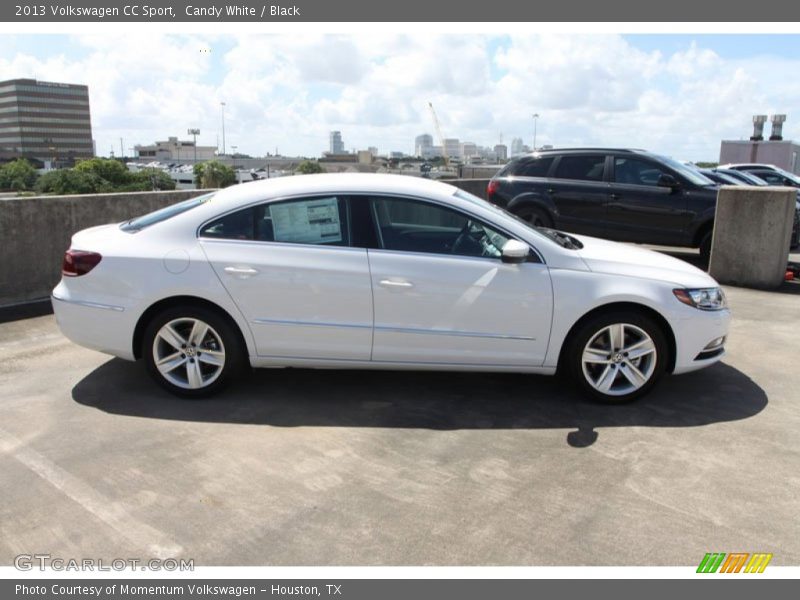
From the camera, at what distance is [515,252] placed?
4383 mm

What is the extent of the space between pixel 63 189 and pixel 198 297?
2236 inches

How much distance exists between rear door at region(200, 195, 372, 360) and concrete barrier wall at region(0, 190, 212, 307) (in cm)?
389

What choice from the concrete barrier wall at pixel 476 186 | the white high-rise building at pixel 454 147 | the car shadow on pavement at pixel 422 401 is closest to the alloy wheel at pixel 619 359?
the car shadow on pavement at pixel 422 401

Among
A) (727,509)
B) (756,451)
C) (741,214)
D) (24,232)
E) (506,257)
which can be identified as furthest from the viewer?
(741,214)

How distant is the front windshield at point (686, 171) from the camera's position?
9.94 meters

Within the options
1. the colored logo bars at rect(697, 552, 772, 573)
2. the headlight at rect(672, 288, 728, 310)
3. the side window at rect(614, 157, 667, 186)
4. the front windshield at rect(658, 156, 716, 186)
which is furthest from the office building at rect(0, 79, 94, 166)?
the colored logo bars at rect(697, 552, 772, 573)

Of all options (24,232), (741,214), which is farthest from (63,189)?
(741,214)

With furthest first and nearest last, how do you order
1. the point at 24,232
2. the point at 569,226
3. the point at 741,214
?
the point at 569,226
the point at 741,214
the point at 24,232

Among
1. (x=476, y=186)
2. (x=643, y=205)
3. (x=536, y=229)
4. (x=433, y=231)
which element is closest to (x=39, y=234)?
(x=433, y=231)

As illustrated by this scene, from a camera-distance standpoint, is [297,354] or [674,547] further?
[297,354]

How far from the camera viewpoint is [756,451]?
4.00 meters

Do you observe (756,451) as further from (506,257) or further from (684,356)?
(506,257)

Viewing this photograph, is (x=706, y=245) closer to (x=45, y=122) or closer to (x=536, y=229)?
(x=536, y=229)

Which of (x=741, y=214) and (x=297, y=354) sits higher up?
(x=741, y=214)
